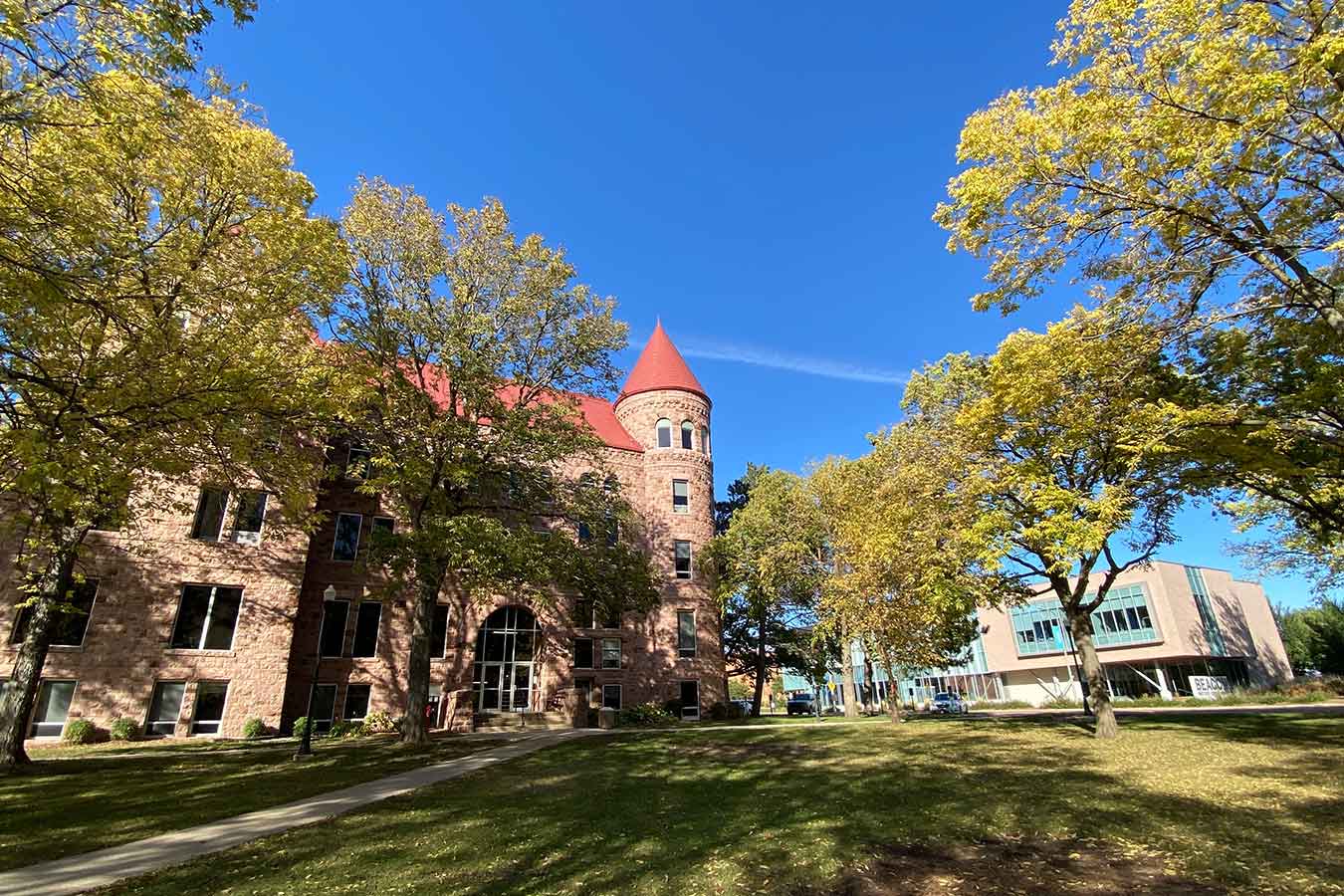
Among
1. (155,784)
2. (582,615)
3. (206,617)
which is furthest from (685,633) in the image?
(155,784)

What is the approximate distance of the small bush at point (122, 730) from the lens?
21062 mm

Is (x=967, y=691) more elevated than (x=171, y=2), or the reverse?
(x=171, y=2)

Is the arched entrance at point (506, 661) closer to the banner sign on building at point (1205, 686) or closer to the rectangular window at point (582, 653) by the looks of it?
the rectangular window at point (582, 653)

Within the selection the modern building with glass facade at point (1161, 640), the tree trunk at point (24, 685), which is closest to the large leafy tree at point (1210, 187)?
the tree trunk at point (24, 685)

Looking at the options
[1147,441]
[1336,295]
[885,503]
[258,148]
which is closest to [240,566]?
[258,148]

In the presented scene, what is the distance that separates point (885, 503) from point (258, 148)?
61.6 ft

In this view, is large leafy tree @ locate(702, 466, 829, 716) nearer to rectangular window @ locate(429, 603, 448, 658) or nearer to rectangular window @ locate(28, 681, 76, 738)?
rectangular window @ locate(429, 603, 448, 658)

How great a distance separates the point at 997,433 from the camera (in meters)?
17.0

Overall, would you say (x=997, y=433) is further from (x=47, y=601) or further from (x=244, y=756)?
(x=47, y=601)

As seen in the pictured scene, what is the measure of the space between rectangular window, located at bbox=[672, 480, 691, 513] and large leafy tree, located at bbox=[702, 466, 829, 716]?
260cm

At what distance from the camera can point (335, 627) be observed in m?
26.9

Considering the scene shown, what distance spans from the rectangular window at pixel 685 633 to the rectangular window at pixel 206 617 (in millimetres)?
19837

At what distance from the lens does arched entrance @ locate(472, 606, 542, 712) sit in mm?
29531

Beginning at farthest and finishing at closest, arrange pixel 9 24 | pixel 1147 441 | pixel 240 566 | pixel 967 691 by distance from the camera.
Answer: pixel 967 691, pixel 240 566, pixel 1147 441, pixel 9 24
